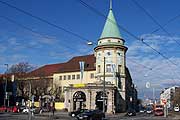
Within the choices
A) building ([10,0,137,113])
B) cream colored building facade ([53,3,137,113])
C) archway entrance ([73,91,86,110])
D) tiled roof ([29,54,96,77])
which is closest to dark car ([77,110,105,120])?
building ([10,0,137,113])

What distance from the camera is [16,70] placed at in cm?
10294

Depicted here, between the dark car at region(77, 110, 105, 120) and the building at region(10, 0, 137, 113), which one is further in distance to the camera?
the building at region(10, 0, 137, 113)

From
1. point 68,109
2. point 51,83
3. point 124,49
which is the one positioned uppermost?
point 124,49

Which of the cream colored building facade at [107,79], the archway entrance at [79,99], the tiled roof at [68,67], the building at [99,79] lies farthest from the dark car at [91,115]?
the tiled roof at [68,67]

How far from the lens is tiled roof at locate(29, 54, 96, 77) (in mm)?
106100

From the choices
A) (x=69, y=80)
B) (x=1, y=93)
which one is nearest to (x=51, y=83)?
(x=69, y=80)

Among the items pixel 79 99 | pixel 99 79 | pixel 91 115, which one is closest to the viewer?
pixel 91 115

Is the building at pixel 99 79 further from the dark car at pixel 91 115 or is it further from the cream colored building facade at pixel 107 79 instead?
the dark car at pixel 91 115

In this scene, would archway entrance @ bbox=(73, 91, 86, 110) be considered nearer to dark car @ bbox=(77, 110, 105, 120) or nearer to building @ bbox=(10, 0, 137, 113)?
building @ bbox=(10, 0, 137, 113)

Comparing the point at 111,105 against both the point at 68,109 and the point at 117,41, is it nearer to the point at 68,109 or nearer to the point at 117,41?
the point at 68,109

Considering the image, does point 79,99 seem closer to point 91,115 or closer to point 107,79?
point 107,79

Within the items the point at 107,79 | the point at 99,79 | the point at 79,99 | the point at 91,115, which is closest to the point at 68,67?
the point at 99,79

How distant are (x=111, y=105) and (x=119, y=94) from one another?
30.7 feet

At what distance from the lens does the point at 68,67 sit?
110500 millimetres
